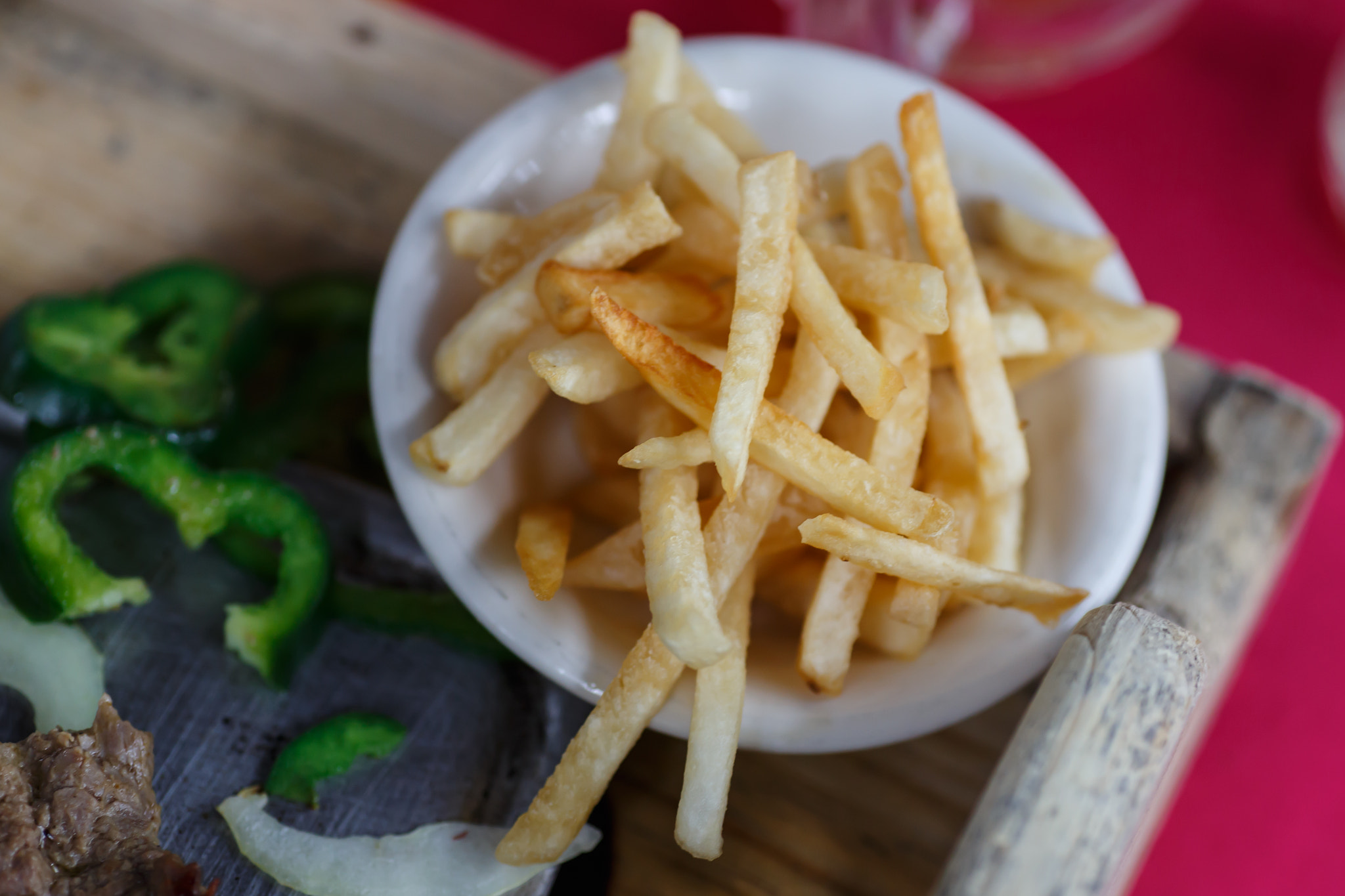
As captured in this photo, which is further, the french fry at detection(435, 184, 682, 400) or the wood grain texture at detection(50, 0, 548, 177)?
the wood grain texture at detection(50, 0, 548, 177)

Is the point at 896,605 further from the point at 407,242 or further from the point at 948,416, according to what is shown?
the point at 407,242

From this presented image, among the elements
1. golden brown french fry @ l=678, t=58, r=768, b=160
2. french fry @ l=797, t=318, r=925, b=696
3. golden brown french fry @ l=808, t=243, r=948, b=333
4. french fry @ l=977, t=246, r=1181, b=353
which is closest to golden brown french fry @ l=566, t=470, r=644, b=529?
french fry @ l=797, t=318, r=925, b=696

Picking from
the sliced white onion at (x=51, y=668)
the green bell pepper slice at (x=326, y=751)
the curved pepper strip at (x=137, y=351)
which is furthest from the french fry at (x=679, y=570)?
the curved pepper strip at (x=137, y=351)

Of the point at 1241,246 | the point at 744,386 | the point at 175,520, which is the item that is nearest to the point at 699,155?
the point at 744,386

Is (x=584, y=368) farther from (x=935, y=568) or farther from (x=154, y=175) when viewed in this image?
(x=154, y=175)

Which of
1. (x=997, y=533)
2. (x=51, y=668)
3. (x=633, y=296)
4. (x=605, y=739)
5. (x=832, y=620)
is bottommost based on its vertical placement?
(x=51, y=668)

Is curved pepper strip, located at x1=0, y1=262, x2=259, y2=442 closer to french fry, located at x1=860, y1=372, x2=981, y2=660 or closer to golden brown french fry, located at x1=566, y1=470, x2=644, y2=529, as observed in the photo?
golden brown french fry, located at x1=566, y1=470, x2=644, y2=529

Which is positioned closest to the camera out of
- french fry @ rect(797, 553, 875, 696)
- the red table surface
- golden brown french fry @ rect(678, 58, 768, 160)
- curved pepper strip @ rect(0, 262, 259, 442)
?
french fry @ rect(797, 553, 875, 696)
